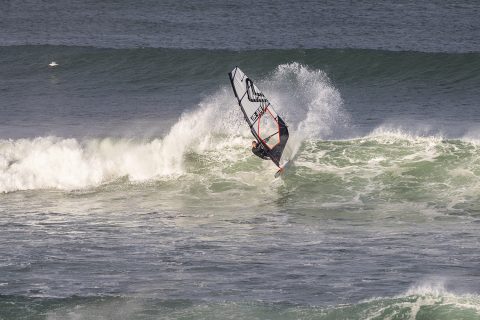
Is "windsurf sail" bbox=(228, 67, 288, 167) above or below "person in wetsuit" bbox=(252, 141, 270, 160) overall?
above

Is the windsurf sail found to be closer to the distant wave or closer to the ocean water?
the ocean water

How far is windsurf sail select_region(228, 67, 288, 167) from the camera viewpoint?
27656mm

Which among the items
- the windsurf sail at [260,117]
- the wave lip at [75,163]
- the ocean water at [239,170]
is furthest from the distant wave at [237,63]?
the windsurf sail at [260,117]

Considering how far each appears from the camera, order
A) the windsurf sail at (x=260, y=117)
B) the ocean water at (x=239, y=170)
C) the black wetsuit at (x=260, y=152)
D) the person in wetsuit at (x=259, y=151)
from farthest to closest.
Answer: the windsurf sail at (x=260, y=117) → the black wetsuit at (x=260, y=152) → the person in wetsuit at (x=259, y=151) → the ocean water at (x=239, y=170)

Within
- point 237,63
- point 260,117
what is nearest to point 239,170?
point 260,117

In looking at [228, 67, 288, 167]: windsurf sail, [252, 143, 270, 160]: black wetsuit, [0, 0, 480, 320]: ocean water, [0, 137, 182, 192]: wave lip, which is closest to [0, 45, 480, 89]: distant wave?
[0, 0, 480, 320]: ocean water

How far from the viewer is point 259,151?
27625mm

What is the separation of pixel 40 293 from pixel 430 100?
21.4 metres

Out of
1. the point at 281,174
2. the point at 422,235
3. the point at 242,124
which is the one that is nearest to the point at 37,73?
the point at 242,124

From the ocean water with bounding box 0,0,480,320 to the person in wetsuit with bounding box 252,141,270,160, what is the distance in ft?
3.13

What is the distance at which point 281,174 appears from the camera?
29.1m

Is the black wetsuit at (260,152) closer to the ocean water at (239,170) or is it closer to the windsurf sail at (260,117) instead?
the windsurf sail at (260,117)

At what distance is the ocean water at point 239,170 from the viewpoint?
65.7ft

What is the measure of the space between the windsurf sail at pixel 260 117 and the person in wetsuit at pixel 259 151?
4.7 inches
